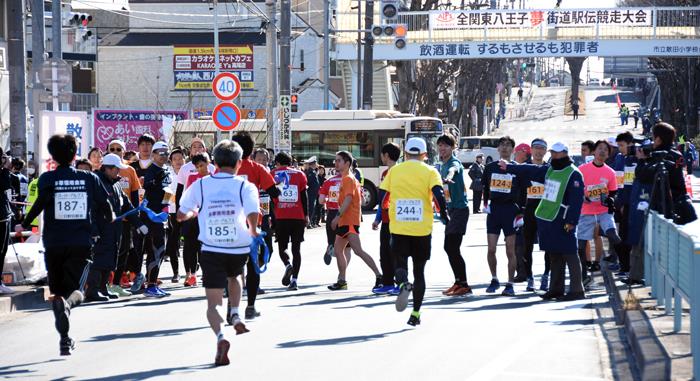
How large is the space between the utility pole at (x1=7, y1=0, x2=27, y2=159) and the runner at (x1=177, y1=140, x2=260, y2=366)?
34.2ft

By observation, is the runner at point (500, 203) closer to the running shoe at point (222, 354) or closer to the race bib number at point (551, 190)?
the race bib number at point (551, 190)

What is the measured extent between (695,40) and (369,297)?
36143 millimetres

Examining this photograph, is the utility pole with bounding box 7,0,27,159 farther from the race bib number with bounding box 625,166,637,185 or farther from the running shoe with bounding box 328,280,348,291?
the race bib number with bounding box 625,166,637,185

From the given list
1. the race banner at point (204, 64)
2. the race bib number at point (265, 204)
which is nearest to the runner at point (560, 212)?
the race bib number at point (265, 204)

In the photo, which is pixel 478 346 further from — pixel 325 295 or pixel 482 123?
pixel 482 123

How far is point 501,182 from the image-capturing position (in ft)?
48.6

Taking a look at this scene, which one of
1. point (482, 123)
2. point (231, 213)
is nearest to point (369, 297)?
point (231, 213)

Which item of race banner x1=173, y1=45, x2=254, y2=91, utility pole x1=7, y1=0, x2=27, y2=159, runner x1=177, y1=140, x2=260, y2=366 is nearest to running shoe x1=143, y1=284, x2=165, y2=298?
runner x1=177, y1=140, x2=260, y2=366

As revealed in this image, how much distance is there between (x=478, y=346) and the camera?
10.6 m

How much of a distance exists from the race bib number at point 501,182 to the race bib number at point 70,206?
6001mm

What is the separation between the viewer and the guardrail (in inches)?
330

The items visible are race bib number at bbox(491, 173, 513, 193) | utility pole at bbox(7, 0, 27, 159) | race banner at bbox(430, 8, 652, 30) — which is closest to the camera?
race bib number at bbox(491, 173, 513, 193)

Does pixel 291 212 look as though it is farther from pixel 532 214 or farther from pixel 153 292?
pixel 532 214

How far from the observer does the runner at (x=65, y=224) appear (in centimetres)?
1017
